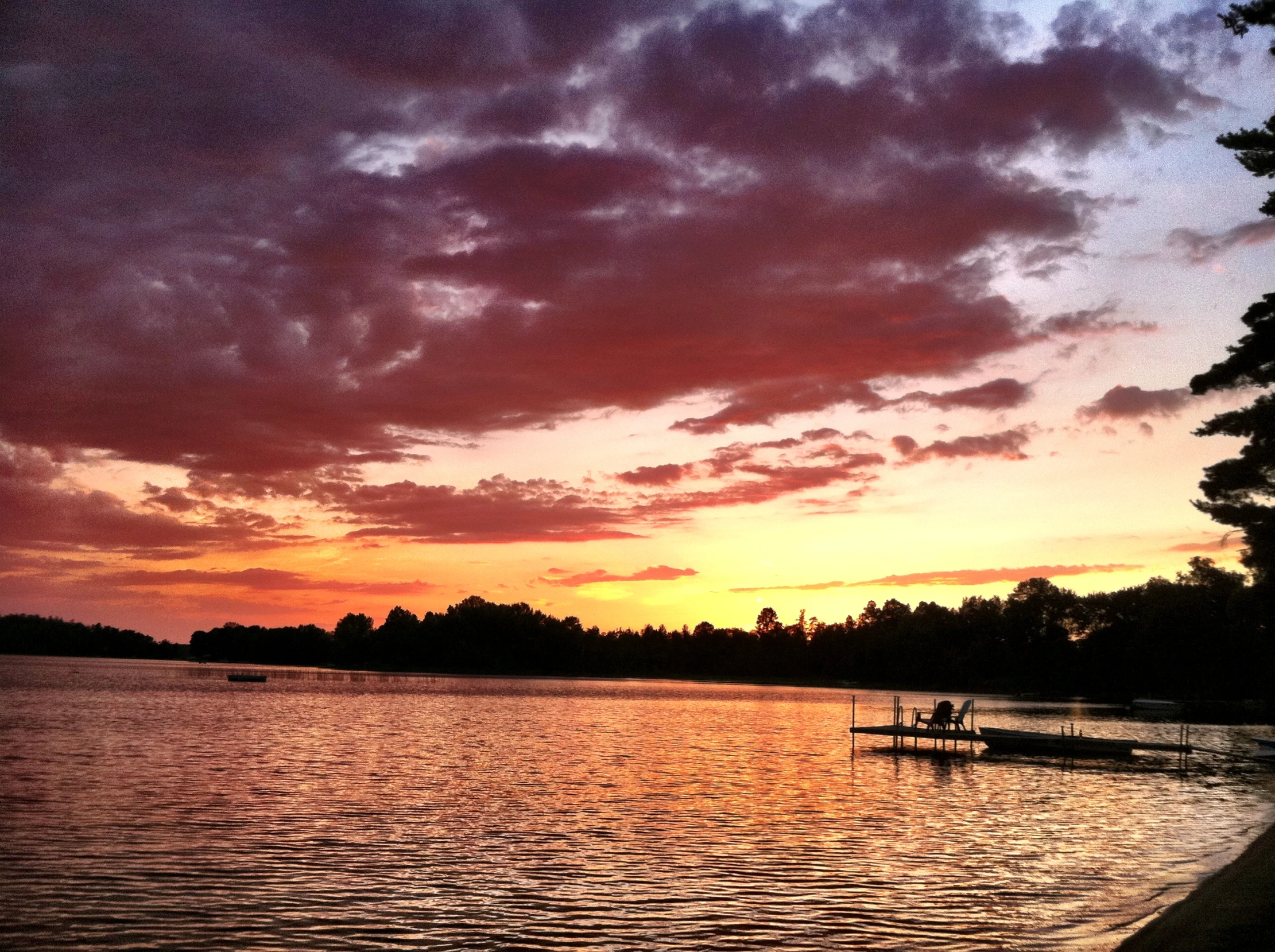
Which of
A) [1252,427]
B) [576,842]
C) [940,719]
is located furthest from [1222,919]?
[940,719]

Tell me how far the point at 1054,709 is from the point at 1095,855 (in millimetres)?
105297

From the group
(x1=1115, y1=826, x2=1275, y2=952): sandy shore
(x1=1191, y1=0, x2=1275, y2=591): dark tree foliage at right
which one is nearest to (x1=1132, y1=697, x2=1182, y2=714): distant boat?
(x1=1191, y1=0, x2=1275, y2=591): dark tree foliage at right

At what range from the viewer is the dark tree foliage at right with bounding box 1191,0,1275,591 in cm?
3033

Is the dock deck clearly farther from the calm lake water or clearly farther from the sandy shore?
the sandy shore

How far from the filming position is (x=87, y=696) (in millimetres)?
87188

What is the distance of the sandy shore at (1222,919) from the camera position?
15.2 m

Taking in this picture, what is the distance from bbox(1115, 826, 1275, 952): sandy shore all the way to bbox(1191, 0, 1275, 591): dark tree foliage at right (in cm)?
1718

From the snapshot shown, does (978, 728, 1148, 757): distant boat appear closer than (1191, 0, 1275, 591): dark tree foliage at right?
No

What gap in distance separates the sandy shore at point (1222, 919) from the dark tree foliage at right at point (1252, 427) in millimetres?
17177

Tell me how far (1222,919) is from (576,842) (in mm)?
14079

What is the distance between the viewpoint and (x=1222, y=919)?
16.7 m

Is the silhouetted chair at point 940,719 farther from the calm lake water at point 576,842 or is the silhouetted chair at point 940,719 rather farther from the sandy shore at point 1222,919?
the sandy shore at point 1222,919

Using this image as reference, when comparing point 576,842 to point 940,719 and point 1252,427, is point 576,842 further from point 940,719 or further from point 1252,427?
point 940,719

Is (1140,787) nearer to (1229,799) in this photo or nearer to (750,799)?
(1229,799)
